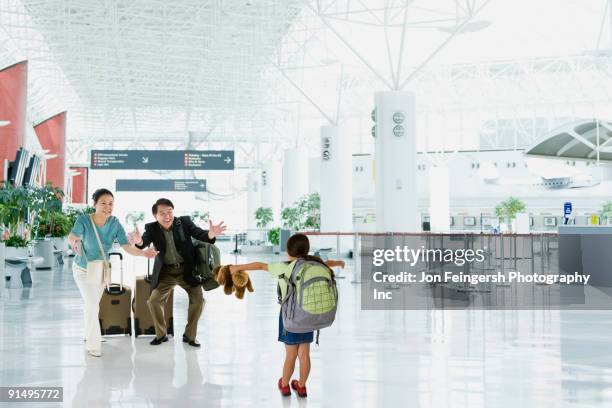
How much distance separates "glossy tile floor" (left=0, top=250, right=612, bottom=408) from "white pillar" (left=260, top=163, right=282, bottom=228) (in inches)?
1429

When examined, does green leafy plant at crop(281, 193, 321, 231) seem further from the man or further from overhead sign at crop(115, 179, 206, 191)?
the man

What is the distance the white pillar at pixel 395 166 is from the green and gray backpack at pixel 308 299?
14.6 m

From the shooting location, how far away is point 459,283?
1595 centimetres

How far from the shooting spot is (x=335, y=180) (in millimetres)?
28344

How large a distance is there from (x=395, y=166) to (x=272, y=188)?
28696 millimetres

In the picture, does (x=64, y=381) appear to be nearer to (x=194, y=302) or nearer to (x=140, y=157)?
(x=194, y=302)

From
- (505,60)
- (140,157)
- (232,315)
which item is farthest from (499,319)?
(505,60)

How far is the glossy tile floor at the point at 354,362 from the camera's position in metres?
5.55

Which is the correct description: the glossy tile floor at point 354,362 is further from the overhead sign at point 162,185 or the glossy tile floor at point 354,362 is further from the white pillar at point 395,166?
the overhead sign at point 162,185

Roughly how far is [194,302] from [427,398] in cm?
350

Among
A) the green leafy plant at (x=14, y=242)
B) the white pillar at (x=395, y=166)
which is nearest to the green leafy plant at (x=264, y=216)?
the white pillar at (x=395, y=166)

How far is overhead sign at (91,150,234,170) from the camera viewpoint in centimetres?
3775

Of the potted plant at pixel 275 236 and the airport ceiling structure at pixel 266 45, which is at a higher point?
the airport ceiling structure at pixel 266 45

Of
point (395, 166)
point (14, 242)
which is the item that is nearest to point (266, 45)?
point (395, 166)
